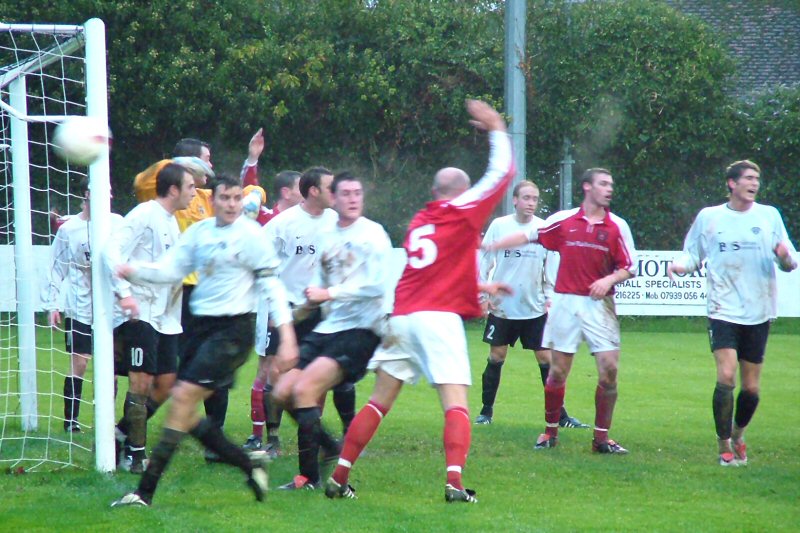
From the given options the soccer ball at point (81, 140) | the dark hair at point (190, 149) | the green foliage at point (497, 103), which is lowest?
the soccer ball at point (81, 140)

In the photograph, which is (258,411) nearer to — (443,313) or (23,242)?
(23,242)

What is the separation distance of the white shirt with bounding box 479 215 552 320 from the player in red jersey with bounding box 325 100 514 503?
3.62m

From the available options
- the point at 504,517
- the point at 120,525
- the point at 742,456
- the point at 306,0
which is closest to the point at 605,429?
the point at 742,456

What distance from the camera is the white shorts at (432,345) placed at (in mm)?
6211

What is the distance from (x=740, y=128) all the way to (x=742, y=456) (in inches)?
674

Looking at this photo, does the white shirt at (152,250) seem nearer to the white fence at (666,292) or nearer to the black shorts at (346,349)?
the black shorts at (346,349)

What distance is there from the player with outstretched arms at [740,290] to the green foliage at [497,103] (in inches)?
619

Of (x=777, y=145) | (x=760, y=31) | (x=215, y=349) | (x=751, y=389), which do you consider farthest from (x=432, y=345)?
(x=760, y=31)

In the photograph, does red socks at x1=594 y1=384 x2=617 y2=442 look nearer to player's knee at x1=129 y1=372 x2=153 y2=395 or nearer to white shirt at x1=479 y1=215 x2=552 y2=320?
white shirt at x1=479 y1=215 x2=552 y2=320

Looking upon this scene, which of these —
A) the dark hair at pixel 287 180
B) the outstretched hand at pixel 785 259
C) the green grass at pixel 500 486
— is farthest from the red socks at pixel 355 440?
the outstretched hand at pixel 785 259

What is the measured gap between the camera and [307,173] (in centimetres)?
820

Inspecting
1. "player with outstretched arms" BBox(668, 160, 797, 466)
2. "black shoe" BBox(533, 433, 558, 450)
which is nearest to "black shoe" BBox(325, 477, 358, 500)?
"black shoe" BBox(533, 433, 558, 450)

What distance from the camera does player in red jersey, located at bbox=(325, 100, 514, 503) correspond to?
20.4 ft

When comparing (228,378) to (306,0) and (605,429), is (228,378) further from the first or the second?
(306,0)
